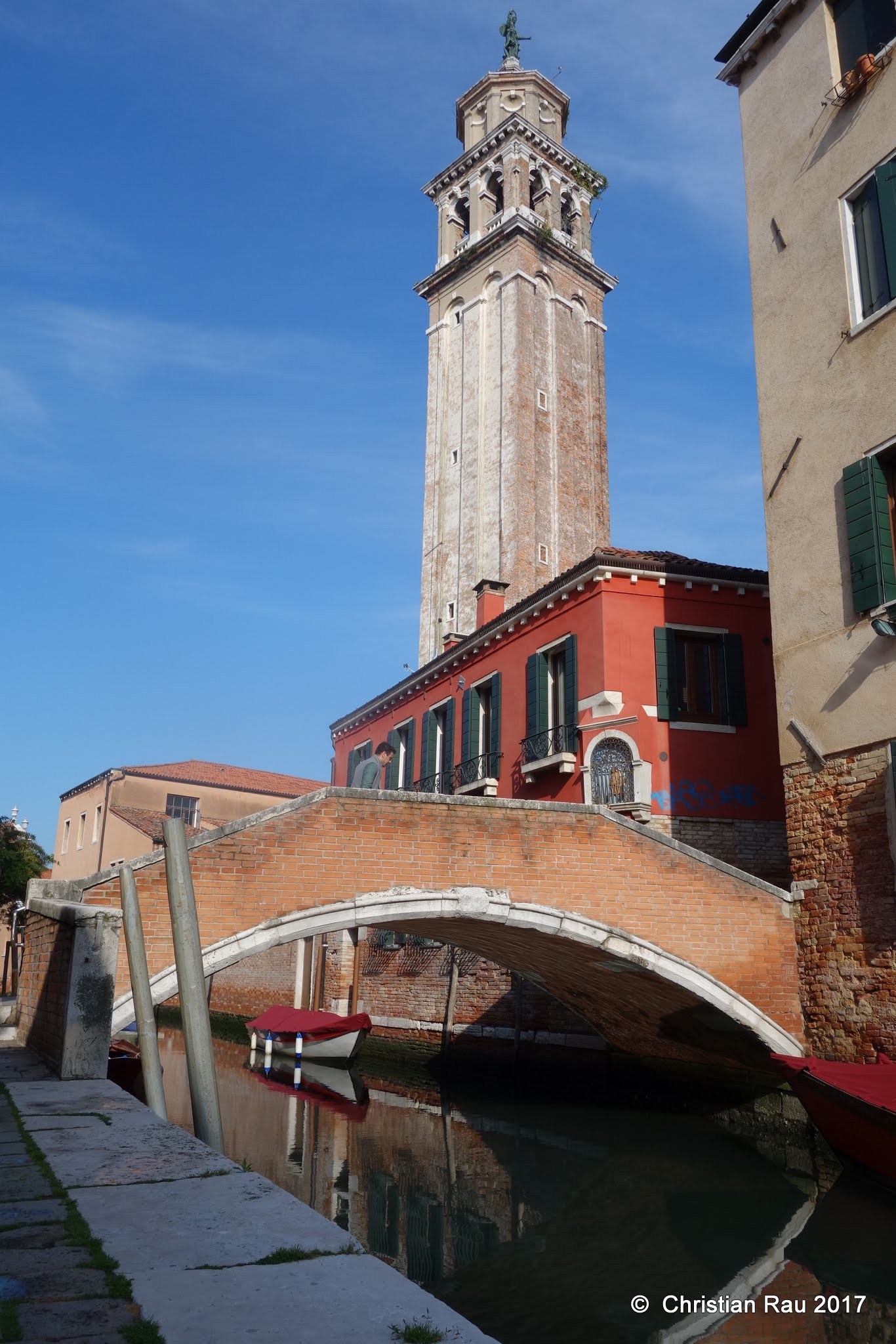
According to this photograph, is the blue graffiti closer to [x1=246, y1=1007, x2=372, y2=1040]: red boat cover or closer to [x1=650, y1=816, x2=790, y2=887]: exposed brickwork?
[x1=650, y1=816, x2=790, y2=887]: exposed brickwork

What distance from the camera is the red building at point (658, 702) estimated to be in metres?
12.4

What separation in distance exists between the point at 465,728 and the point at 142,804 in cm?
1764

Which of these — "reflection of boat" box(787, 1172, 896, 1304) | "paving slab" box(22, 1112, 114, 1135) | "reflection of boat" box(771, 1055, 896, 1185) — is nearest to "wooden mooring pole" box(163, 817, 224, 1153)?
"paving slab" box(22, 1112, 114, 1135)

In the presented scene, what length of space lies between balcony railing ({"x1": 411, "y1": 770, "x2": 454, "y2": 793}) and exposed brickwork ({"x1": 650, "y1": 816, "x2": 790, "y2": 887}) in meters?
4.88

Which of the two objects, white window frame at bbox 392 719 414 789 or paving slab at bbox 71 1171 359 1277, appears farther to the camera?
white window frame at bbox 392 719 414 789

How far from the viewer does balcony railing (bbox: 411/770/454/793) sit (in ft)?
54.3

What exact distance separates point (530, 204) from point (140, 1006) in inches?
1121

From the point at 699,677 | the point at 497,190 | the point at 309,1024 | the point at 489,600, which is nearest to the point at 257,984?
the point at 309,1024

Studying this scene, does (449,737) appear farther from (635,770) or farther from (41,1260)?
(41,1260)

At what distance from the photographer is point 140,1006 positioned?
553cm

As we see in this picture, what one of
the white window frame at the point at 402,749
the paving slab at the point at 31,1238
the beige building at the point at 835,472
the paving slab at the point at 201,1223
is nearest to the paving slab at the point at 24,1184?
the paving slab at the point at 201,1223

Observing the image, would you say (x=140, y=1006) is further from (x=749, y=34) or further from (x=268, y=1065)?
(x=268, y=1065)

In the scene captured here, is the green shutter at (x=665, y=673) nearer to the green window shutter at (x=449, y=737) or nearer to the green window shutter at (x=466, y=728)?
the green window shutter at (x=466, y=728)

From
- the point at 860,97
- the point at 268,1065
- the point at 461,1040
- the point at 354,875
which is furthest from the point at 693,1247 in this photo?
the point at 268,1065
